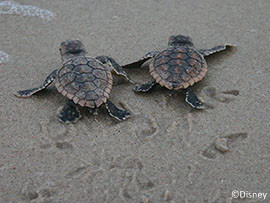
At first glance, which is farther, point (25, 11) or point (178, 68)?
point (25, 11)

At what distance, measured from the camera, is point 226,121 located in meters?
2.79

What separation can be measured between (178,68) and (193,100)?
32cm

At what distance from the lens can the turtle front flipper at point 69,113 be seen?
111 inches

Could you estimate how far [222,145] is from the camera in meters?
2.55

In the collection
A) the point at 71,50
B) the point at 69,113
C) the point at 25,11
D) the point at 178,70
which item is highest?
the point at 178,70

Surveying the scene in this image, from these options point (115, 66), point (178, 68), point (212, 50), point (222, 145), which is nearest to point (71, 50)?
point (115, 66)

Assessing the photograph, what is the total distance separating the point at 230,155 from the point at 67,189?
1211 mm

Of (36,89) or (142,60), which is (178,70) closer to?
(142,60)

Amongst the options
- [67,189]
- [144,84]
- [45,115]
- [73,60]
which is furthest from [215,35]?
[67,189]

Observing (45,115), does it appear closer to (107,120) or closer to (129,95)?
(107,120)

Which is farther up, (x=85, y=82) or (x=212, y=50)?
(x=212, y=50)

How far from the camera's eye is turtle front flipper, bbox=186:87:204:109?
114 inches

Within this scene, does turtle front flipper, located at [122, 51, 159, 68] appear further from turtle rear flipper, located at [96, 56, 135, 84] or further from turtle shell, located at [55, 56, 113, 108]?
turtle shell, located at [55, 56, 113, 108]

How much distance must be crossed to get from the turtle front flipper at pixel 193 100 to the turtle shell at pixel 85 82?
0.69 m
